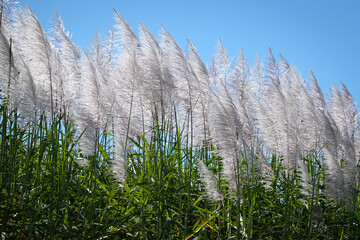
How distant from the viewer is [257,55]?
237 inches

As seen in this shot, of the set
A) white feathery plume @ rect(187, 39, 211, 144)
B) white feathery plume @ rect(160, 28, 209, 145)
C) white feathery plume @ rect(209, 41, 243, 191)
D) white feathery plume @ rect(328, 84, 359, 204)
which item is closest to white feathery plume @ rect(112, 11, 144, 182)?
white feathery plume @ rect(160, 28, 209, 145)

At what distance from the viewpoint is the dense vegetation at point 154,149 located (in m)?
3.39

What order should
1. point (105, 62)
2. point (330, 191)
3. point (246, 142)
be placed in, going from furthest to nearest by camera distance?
point (105, 62) < point (330, 191) < point (246, 142)

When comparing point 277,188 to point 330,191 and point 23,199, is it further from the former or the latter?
point 23,199

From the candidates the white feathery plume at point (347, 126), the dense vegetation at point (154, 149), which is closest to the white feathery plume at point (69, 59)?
the dense vegetation at point (154, 149)

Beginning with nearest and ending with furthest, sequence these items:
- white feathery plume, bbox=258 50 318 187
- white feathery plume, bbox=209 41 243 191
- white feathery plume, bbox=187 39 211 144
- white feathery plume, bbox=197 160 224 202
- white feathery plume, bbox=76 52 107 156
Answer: white feathery plume, bbox=197 160 224 202 → white feathery plume, bbox=209 41 243 191 → white feathery plume, bbox=76 52 107 156 → white feathery plume, bbox=258 50 318 187 → white feathery plume, bbox=187 39 211 144

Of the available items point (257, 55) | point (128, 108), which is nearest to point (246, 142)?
point (128, 108)

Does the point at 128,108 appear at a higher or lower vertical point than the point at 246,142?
higher

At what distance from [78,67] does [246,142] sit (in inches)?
89.9

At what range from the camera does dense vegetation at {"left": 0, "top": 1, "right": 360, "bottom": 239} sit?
3.39 meters

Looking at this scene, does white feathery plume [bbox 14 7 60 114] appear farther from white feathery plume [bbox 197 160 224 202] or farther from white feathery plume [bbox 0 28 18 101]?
white feathery plume [bbox 197 160 224 202]

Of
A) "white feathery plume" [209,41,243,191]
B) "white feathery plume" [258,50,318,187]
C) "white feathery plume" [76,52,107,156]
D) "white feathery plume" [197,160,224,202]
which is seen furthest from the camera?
"white feathery plume" [258,50,318,187]

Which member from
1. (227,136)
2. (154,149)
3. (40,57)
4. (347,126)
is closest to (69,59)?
(40,57)

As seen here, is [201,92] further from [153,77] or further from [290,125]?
[290,125]
